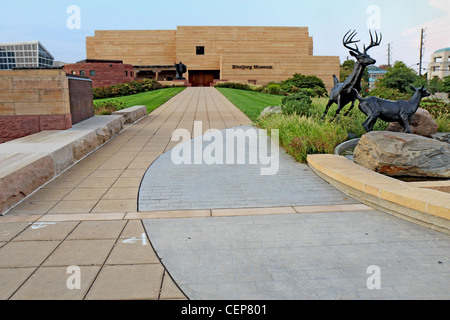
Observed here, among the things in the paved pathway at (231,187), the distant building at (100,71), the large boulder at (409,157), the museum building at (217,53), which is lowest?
the paved pathway at (231,187)

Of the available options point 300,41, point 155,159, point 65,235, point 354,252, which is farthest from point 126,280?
point 300,41

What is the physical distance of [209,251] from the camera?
3.86 m

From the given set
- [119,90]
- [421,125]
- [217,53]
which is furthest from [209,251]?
[217,53]

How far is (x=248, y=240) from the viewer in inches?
163

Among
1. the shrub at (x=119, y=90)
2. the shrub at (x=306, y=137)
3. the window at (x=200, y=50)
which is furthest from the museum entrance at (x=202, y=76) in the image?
the shrub at (x=306, y=137)

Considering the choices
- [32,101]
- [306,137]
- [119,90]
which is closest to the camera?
[306,137]

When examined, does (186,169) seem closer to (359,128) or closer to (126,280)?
(126,280)

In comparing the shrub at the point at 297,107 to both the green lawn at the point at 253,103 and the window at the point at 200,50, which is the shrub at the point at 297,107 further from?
the window at the point at 200,50

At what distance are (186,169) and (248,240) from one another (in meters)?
3.59

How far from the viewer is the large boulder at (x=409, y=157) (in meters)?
6.70

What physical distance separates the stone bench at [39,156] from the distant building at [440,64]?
114 metres

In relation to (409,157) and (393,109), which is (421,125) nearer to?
(393,109)

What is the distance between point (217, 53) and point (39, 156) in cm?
6128

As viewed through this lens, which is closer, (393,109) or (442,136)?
(393,109)
